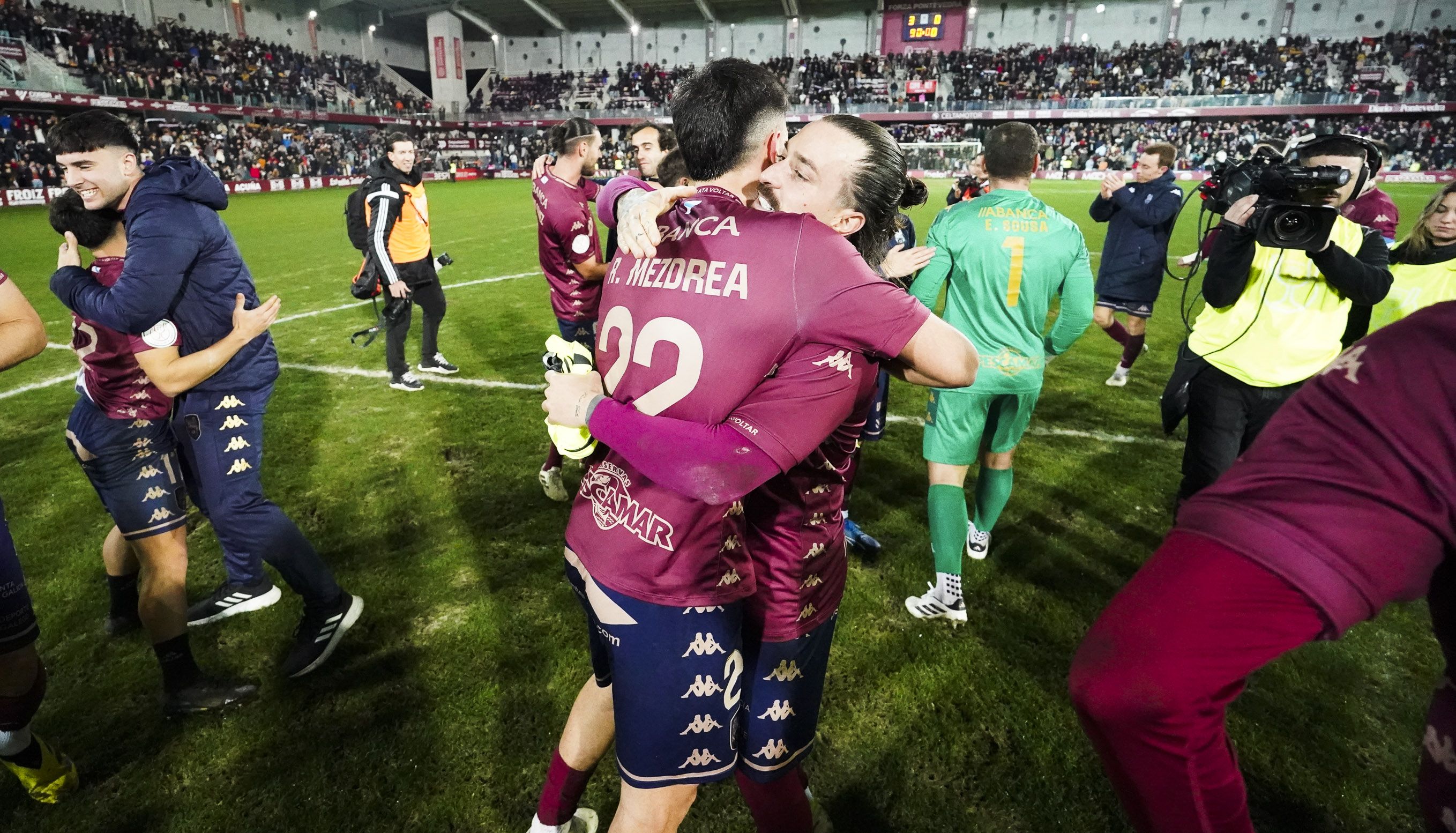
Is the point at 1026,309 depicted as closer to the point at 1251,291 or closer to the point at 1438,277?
the point at 1251,291

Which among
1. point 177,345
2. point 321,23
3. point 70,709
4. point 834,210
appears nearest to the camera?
point 834,210

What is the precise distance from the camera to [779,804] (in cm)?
204

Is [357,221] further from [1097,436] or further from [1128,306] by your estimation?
[1128,306]

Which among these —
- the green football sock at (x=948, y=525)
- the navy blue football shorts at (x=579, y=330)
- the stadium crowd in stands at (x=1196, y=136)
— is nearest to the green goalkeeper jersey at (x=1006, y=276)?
the green football sock at (x=948, y=525)

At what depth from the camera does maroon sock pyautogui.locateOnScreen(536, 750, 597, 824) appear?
2.29 meters

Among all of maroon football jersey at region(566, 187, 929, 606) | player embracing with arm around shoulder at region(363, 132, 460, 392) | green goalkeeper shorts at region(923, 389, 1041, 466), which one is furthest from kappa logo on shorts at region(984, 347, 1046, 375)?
player embracing with arm around shoulder at region(363, 132, 460, 392)

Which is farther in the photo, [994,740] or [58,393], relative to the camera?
[58,393]

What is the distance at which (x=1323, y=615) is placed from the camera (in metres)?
0.86

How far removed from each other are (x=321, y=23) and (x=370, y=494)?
57.5 meters

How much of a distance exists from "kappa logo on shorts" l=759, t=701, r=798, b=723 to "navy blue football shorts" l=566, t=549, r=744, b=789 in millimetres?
144

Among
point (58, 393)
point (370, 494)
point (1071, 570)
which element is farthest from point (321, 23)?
point (1071, 570)

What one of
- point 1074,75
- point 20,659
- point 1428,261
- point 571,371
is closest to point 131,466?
point 20,659

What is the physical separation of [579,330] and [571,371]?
4.00 metres

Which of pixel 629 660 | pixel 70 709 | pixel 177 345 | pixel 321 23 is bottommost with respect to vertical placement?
pixel 70 709
